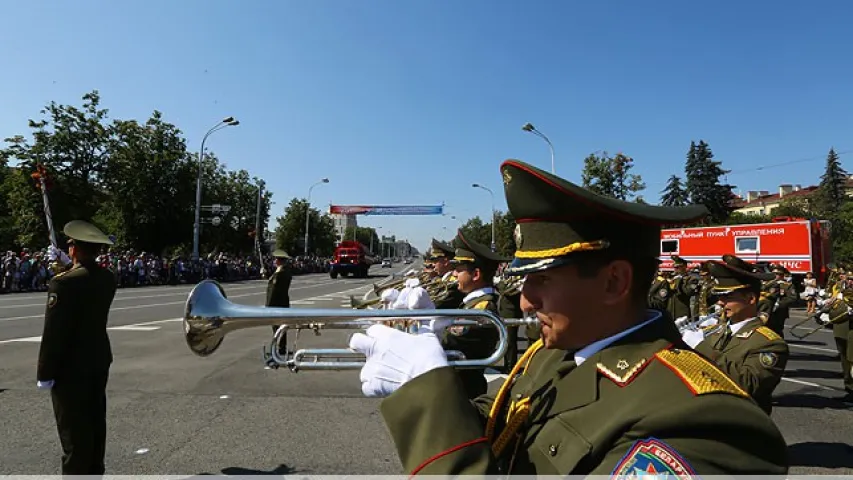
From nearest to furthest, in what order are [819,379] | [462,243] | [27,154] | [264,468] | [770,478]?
[770,478] < [264,468] < [462,243] < [819,379] < [27,154]

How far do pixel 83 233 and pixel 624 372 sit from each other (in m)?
4.16

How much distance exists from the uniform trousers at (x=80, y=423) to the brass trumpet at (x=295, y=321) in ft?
5.49

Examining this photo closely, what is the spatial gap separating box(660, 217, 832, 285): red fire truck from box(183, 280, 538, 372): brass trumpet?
59.3ft

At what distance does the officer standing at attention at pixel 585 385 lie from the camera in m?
1.11

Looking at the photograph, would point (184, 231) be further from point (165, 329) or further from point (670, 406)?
point (670, 406)

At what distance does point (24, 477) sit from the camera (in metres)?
3.82

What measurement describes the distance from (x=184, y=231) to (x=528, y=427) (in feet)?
137

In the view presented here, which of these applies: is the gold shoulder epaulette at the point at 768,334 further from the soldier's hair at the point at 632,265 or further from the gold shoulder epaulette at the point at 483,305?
the soldier's hair at the point at 632,265

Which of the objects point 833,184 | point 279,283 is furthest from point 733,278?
point 833,184

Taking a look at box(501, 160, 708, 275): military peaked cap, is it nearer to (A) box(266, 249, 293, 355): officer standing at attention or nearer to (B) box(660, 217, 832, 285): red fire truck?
(A) box(266, 249, 293, 355): officer standing at attention

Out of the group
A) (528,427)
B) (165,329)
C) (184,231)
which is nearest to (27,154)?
(184,231)

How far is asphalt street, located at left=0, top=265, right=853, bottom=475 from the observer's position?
4.23 m

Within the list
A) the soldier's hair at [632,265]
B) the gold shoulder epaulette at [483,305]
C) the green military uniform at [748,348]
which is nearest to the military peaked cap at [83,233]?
the gold shoulder epaulette at [483,305]

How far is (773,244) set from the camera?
19.6 metres
